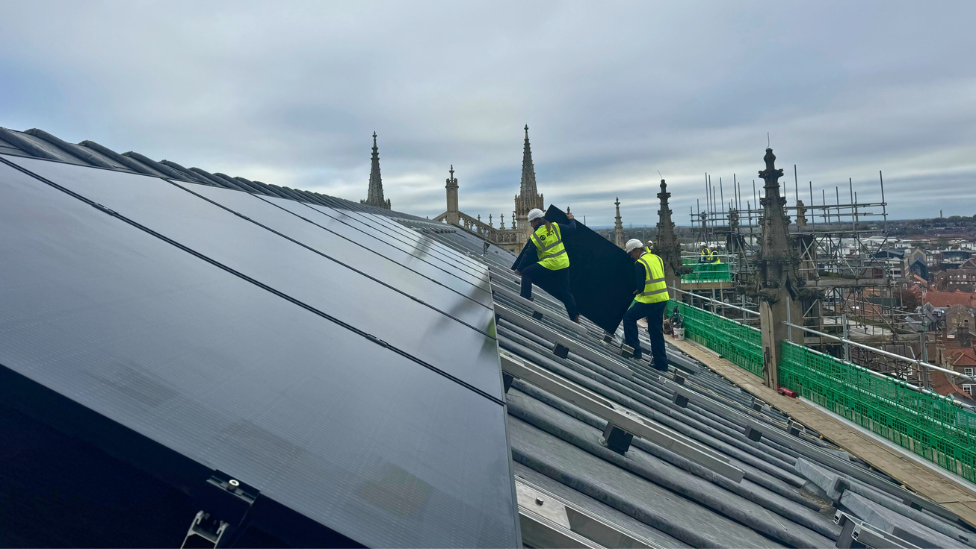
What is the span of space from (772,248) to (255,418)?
1915cm

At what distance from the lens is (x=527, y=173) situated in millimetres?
65562

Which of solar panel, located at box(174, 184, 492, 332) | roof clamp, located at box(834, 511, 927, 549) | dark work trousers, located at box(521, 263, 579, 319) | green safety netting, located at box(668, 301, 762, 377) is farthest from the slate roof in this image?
green safety netting, located at box(668, 301, 762, 377)

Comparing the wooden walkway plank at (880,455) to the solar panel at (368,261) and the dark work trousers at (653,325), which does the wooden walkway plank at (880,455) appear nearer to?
the dark work trousers at (653,325)

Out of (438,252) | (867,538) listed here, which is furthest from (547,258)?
(867,538)

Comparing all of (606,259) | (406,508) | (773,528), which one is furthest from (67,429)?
(606,259)

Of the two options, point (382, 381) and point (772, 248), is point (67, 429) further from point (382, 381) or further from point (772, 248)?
point (772, 248)

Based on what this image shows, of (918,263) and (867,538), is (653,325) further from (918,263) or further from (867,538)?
(918,263)

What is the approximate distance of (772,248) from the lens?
60.5ft

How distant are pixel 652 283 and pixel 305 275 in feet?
22.0

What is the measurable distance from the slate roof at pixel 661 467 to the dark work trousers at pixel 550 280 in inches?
91.1

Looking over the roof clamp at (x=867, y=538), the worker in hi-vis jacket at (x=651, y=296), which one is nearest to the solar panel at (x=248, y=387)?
the roof clamp at (x=867, y=538)

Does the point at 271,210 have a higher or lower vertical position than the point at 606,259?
higher

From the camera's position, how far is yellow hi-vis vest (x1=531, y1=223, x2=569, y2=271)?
9.48 meters

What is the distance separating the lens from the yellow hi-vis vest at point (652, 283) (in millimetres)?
9164
